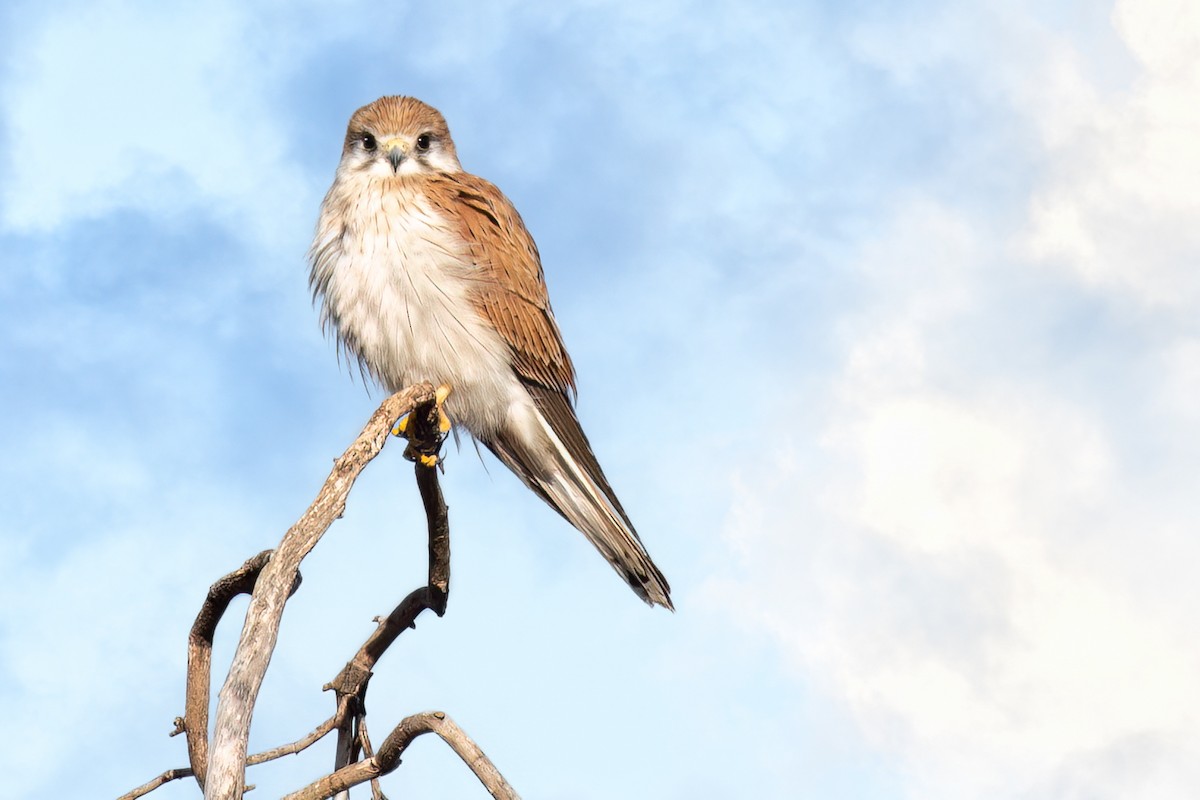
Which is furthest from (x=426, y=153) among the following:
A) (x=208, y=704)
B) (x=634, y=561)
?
(x=208, y=704)

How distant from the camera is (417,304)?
4.38 meters

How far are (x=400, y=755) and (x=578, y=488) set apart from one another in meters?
1.65

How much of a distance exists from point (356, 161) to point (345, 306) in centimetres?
64

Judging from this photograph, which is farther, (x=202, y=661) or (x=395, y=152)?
(x=395, y=152)

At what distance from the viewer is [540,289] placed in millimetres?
4727

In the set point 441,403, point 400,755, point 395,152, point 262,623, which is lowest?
point 400,755

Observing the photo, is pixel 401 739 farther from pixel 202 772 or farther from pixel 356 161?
pixel 356 161

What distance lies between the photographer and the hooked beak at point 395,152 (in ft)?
15.3

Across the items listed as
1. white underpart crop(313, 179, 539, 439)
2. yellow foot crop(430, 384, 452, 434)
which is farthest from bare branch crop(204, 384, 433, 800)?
white underpart crop(313, 179, 539, 439)

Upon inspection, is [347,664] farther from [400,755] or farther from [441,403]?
[441,403]

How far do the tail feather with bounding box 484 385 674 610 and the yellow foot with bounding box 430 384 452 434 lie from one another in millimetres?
326

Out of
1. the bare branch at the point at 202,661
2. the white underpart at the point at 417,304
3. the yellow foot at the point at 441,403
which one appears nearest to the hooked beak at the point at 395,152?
the white underpart at the point at 417,304

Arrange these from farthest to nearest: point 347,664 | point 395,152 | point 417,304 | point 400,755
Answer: point 395,152 → point 417,304 → point 347,664 → point 400,755

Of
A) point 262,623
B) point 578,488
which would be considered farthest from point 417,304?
point 262,623
